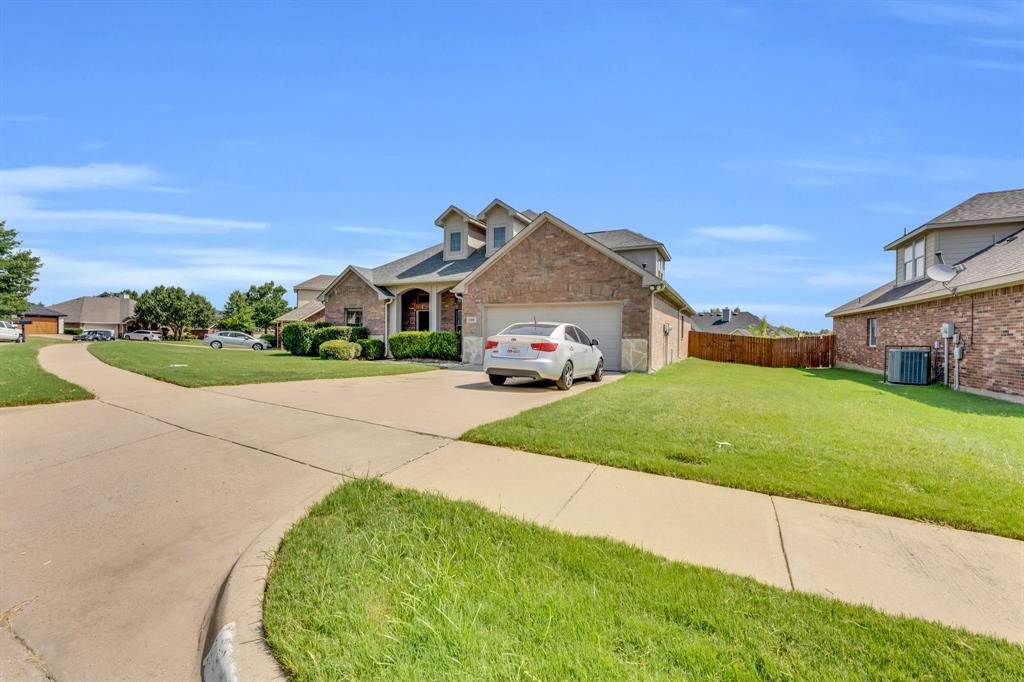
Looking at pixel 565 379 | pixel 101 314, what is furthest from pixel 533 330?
pixel 101 314

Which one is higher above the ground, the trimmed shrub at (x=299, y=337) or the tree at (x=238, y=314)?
the tree at (x=238, y=314)

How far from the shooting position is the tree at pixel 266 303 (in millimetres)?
60919

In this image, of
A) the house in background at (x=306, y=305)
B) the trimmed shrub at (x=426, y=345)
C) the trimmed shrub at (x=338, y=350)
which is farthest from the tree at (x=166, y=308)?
the trimmed shrub at (x=426, y=345)

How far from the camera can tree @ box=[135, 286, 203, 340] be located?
56.1 meters

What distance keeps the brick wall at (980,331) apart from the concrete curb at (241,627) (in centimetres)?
1447

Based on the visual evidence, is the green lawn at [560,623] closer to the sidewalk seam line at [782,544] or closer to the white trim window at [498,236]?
the sidewalk seam line at [782,544]

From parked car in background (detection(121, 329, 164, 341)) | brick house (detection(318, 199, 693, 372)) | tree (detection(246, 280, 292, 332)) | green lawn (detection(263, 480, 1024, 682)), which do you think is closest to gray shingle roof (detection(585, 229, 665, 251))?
brick house (detection(318, 199, 693, 372))

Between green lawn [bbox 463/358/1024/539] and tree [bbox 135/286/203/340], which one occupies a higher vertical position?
tree [bbox 135/286/203/340]

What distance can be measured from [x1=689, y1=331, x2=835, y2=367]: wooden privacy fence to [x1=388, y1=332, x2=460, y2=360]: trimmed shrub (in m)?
14.5

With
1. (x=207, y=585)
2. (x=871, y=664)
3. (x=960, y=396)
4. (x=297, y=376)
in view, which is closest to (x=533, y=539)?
(x=871, y=664)

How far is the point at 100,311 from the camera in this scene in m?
62.8

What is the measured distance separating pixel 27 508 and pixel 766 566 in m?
5.52

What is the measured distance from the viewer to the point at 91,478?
13.6 feet

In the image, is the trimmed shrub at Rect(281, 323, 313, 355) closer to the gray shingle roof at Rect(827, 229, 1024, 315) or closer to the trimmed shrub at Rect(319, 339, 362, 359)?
the trimmed shrub at Rect(319, 339, 362, 359)
